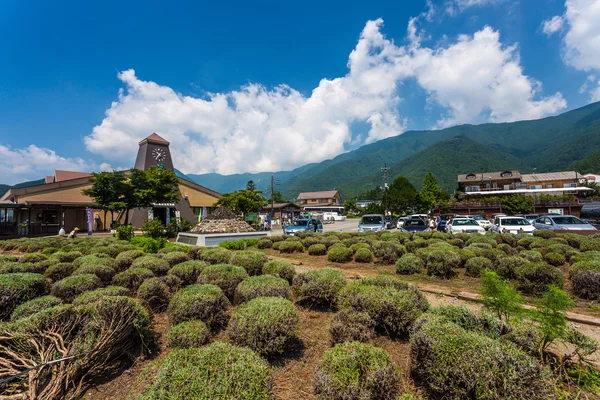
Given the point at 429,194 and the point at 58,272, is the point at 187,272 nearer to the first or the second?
the point at 58,272

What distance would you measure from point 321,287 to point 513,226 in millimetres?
18035

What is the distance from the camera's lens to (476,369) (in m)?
2.47

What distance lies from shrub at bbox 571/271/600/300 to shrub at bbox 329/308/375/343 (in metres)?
5.51

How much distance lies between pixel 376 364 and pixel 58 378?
10.8 feet

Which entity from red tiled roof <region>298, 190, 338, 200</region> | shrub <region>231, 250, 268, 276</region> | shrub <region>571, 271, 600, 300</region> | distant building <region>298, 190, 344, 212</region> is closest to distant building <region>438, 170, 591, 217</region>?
shrub <region>571, 271, 600, 300</region>

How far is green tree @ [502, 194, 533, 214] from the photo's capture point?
133 ft

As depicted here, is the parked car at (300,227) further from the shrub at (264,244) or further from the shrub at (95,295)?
the shrub at (95,295)

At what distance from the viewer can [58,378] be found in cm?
290

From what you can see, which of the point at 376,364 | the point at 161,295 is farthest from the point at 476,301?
the point at 161,295

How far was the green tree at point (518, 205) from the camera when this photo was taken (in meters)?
40.6

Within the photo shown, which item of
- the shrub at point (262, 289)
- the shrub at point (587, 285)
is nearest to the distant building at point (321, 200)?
the shrub at point (587, 285)

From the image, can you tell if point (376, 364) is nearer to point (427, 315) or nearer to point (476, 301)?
point (427, 315)

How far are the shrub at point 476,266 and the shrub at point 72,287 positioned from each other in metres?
9.37

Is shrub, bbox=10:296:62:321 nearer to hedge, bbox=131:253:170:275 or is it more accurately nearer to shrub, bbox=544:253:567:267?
hedge, bbox=131:253:170:275
